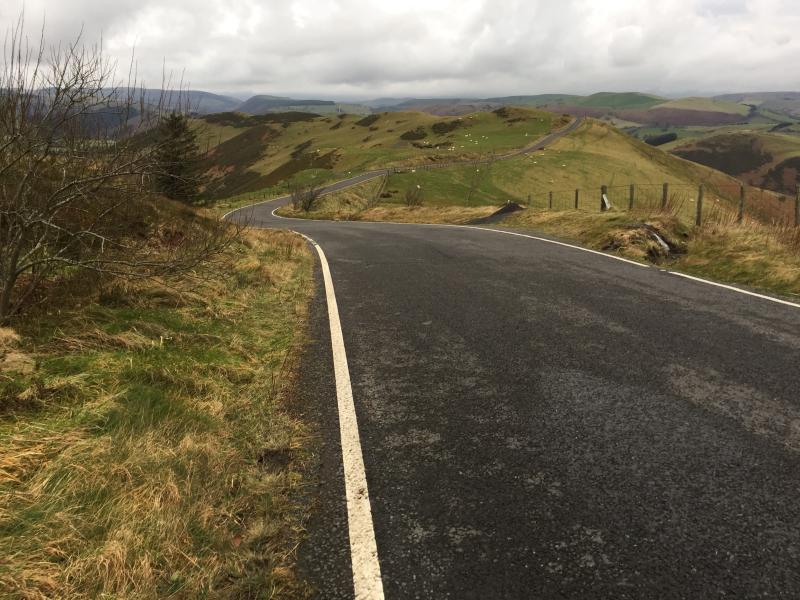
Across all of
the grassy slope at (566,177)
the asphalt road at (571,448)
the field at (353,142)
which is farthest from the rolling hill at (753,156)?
the asphalt road at (571,448)

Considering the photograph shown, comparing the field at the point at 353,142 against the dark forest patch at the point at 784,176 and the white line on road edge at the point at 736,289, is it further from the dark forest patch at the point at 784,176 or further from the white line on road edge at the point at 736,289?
the dark forest patch at the point at 784,176

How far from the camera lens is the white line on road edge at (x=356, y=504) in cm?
240

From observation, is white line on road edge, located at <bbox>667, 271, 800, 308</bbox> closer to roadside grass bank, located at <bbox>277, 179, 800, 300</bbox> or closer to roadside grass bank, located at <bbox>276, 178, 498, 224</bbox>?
roadside grass bank, located at <bbox>277, 179, 800, 300</bbox>

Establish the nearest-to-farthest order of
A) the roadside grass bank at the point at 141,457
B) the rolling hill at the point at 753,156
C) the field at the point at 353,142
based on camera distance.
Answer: the roadside grass bank at the point at 141,457 → the field at the point at 353,142 → the rolling hill at the point at 753,156

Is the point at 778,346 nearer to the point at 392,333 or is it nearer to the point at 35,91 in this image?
the point at 392,333

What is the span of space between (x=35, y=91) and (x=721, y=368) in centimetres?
727

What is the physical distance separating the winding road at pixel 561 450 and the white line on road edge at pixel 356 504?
0.04ft

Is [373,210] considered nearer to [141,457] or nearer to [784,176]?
[141,457]

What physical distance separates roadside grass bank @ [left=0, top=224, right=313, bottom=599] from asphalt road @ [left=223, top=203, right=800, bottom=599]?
339 millimetres

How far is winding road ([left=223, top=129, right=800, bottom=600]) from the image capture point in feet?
8.00

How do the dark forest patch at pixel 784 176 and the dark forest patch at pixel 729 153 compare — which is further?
the dark forest patch at pixel 729 153

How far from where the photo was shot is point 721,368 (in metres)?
4.77

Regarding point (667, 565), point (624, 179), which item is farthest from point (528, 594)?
point (624, 179)

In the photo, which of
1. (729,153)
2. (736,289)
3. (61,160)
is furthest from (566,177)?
(729,153)
